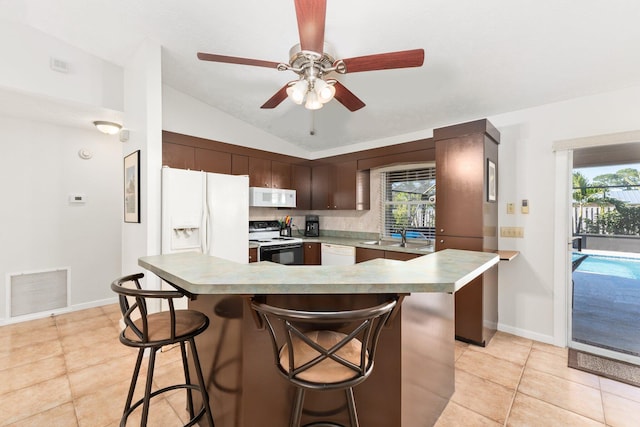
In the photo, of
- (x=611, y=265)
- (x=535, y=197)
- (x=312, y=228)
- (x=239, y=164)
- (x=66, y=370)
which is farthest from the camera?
(x=312, y=228)

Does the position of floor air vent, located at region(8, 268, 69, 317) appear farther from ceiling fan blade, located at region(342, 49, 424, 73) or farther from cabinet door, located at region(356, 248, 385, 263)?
ceiling fan blade, located at region(342, 49, 424, 73)

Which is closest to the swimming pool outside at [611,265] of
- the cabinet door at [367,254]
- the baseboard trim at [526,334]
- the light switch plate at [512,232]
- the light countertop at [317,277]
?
the light switch plate at [512,232]

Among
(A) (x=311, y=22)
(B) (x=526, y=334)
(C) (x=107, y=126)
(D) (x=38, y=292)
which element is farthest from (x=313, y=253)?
(D) (x=38, y=292)

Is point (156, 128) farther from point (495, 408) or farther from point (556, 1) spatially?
point (495, 408)

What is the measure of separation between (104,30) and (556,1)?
3.56m

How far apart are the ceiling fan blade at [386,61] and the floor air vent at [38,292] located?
4340mm

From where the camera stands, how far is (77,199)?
3.73 meters

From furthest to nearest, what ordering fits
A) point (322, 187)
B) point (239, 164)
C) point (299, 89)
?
point (322, 187), point (239, 164), point (299, 89)

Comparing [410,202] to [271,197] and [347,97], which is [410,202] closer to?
[271,197]

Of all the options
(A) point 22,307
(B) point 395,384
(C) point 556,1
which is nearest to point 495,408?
(B) point 395,384

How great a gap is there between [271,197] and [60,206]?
8.82 feet

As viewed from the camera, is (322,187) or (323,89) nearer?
(323,89)

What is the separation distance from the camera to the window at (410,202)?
3906 millimetres

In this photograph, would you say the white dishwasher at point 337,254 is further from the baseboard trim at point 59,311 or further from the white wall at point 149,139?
the baseboard trim at point 59,311
